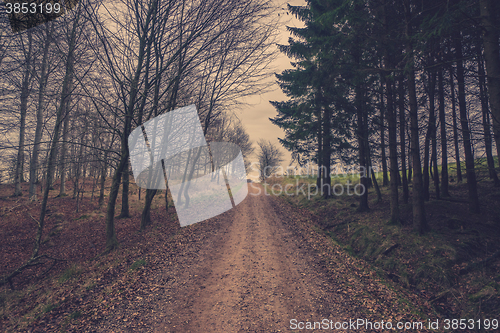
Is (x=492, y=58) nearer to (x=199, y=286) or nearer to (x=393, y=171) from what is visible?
(x=393, y=171)

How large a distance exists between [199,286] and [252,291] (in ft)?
5.11

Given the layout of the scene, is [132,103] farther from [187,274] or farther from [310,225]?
[310,225]

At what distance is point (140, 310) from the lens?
5.23m

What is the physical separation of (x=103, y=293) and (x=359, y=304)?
6.77 m

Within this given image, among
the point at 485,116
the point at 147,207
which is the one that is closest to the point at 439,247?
the point at 485,116

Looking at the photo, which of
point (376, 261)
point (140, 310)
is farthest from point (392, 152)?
point (140, 310)

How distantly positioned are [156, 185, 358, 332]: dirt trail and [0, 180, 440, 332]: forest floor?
3 centimetres

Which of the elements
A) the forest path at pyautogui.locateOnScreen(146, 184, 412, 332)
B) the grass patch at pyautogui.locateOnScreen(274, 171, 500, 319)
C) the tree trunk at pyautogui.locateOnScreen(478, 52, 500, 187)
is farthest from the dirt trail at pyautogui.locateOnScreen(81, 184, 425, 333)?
the tree trunk at pyautogui.locateOnScreen(478, 52, 500, 187)

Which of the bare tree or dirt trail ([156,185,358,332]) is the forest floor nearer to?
dirt trail ([156,185,358,332])

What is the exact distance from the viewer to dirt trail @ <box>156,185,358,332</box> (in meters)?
4.89

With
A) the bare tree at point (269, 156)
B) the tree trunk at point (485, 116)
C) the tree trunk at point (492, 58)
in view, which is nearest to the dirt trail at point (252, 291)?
the tree trunk at point (485, 116)

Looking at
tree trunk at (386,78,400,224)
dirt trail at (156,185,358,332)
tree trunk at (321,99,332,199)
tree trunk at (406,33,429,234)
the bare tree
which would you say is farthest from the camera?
the bare tree

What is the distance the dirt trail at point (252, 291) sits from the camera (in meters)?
4.89

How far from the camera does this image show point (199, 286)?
6.34m
